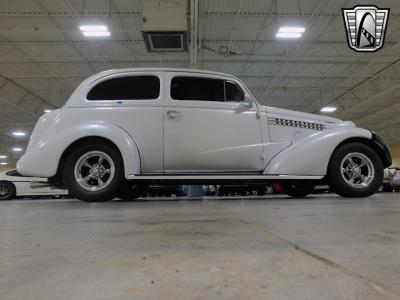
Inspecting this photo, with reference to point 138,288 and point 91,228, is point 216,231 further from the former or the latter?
point 138,288

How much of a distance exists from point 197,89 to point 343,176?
6.95 ft

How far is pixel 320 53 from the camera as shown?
1426cm

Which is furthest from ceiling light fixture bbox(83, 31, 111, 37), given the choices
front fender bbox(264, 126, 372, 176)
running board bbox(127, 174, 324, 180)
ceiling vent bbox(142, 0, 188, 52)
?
front fender bbox(264, 126, 372, 176)

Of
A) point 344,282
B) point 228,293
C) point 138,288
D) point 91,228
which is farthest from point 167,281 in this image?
point 91,228

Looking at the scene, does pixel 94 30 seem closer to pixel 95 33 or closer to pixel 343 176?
pixel 95 33

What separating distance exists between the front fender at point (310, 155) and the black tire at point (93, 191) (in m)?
1.76

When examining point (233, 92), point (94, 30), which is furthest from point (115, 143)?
point (94, 30)

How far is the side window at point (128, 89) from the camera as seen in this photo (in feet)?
15.5

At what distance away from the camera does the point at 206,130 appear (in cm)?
461

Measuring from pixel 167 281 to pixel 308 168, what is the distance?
Result: 370 cm

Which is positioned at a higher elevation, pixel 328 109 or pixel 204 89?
pixel 328 109

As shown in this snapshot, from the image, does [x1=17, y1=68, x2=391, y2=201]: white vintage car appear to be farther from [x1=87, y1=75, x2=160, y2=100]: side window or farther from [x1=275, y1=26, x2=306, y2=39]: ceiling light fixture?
[x1=275, y1=26, x2=306, y2=39]: ceiling light fixture

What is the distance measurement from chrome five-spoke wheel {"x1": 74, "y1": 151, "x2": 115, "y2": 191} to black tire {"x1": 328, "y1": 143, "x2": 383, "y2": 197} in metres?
2.67

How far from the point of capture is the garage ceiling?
1095cm
